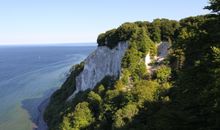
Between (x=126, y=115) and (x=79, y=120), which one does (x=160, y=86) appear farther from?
(x=79, y=120)

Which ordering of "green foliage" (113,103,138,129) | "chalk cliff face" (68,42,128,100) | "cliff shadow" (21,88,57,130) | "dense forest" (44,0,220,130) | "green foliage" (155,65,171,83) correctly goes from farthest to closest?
"cliff shadow" (21,88,57,130)
"chalk cliff face" (68,42,128,100)
"green foliage" (155,65,171,83)
"green foliage" (113,103,138,129)
"dense forest" (44,0,220,130)

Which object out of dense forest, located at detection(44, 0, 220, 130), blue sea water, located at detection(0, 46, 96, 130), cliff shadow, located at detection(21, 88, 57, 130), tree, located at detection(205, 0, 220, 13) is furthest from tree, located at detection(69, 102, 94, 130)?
tree, located at detection(205, 0, 220, 13)

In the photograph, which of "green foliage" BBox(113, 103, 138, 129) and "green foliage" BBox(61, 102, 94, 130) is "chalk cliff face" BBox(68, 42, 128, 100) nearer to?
"green foliage" BBox(61, 102, 94, 130)

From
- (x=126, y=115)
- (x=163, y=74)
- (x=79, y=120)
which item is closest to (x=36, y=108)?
(x=79, y=120)

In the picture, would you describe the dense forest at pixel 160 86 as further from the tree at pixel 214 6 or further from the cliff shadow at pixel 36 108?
the cliff shadow at pixel 36 108

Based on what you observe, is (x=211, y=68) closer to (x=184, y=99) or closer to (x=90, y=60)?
(x=184, y=99)

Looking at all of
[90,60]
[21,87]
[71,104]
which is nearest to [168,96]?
[71,104]

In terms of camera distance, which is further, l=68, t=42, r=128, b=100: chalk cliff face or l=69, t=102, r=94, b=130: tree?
l=68, t=42, r=128, b=100: chalk cliff face
